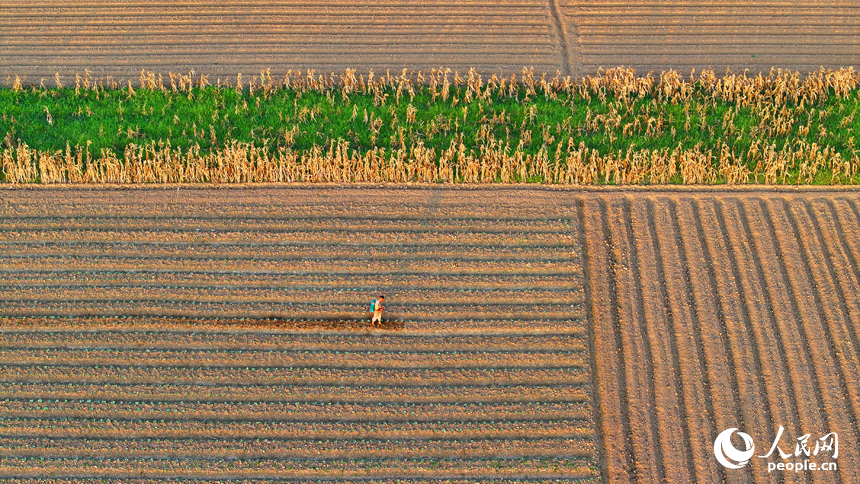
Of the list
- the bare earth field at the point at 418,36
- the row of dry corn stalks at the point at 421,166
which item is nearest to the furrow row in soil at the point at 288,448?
the row of dry corn stalks at the point at 421,166

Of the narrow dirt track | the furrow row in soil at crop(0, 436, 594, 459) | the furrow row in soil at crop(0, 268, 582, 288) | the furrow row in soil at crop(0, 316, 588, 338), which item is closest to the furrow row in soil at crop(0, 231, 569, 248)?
the furrow row in soil at crop(0, 268, 582, 288)

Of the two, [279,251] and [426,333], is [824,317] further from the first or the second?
[279,251]

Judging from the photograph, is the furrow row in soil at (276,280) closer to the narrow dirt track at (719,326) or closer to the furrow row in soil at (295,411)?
the narrow dirt track at (719,326)

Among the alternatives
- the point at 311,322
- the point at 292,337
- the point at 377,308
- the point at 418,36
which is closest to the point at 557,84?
the point at 418,36

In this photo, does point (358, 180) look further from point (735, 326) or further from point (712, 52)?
point (712, 52)

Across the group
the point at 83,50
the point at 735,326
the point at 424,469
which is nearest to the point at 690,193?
the point at 735,326

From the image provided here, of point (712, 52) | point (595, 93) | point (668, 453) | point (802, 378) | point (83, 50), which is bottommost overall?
point (668, 453)

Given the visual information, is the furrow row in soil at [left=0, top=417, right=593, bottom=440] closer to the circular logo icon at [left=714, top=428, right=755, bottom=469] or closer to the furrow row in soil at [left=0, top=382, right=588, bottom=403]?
the furrow row in soil at [left=0, top=382, right=588, bottom=403]
